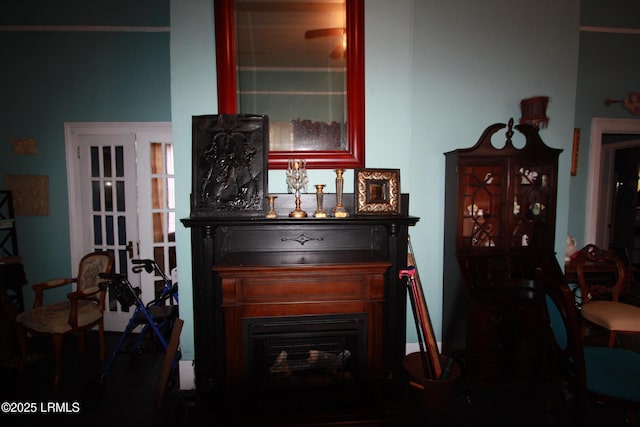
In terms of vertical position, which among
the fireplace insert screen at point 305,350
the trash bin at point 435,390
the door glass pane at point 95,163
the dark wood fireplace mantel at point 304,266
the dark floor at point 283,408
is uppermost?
the door glass pane at point 95,163

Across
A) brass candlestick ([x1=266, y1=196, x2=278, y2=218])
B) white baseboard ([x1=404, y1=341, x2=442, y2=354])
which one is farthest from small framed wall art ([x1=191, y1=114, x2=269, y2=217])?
white baseboard ([x1=404, y1=341, x2=442, y2=354])

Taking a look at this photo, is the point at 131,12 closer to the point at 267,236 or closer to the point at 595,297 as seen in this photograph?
the point at 267,236


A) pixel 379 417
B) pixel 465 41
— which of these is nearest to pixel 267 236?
pixel 379 417

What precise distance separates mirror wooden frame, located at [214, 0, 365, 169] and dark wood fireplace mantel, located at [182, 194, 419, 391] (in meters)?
0.29

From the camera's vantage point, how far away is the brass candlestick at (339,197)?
2252 mm

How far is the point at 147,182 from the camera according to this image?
139 inches

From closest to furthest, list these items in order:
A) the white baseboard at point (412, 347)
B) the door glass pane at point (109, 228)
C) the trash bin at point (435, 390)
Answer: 1. the trash bin at point (435, 390)
2. the white baseboard at point (412, 347)
3. the door glass pane at point (109, 228)

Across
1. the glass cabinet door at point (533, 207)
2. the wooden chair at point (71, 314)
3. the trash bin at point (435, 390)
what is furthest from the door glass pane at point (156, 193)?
the glass cabinet door at point (533, 207)

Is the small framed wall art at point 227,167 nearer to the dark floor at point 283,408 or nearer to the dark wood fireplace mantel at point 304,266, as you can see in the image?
the dark wood fireplace mantel at point 304,266

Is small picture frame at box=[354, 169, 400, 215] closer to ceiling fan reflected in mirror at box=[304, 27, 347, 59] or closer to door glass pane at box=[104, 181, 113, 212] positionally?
ceiling fan reflected in mirror at box=[304, 27, 347, 59]

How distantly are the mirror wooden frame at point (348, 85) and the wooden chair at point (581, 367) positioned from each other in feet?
4.97

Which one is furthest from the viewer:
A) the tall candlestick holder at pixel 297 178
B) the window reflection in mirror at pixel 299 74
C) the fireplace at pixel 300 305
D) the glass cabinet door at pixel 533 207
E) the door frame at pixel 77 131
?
the door frame at pixel 77 131

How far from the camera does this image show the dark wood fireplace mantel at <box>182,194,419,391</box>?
6.43ft

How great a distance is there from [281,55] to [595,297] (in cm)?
414
